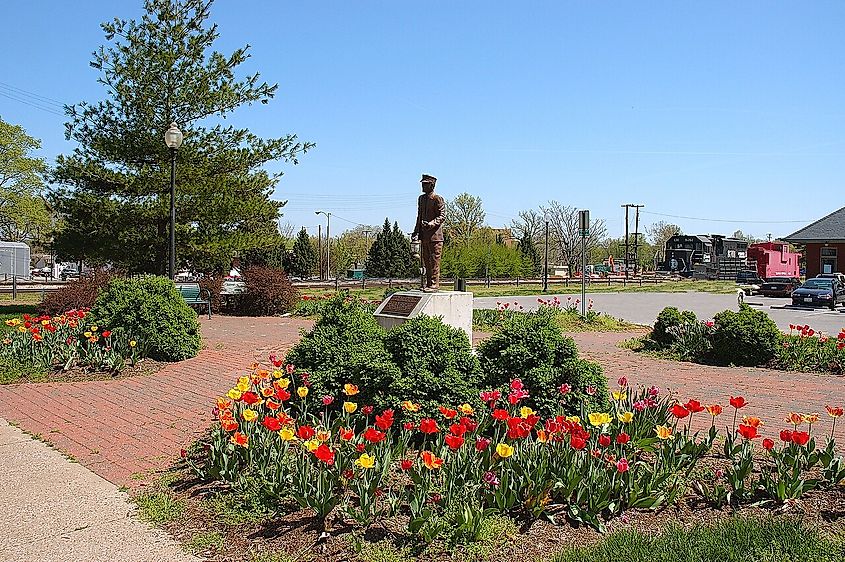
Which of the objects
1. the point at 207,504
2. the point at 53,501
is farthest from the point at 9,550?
the point at 207,504

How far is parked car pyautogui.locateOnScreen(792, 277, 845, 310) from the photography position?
88.0 feet

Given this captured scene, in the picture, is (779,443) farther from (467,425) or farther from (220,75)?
(220,75)

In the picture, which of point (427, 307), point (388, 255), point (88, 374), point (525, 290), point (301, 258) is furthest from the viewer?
point (301, 258)

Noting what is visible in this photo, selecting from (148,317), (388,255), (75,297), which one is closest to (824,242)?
(388,255)

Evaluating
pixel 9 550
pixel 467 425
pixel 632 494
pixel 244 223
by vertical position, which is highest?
pixel 244 223

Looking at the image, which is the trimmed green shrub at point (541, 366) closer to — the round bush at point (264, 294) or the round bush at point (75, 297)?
the round bush at point (75, 297)

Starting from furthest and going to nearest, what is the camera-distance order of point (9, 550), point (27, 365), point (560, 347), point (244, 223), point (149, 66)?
point (244, 223)
point (149, 66)
point (27, 365)
point (560, 347)
point (9, 550)

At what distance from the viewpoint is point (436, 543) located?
381cm

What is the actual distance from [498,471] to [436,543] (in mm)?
650

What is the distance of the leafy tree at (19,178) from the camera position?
136ft

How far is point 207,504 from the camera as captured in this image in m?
4.45

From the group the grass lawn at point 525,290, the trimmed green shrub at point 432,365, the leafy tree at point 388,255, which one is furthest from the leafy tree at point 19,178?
the trimmed green shrub at point 432,365

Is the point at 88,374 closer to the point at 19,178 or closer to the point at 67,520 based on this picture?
the point at 67,520

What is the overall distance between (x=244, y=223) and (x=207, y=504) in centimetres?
1715
